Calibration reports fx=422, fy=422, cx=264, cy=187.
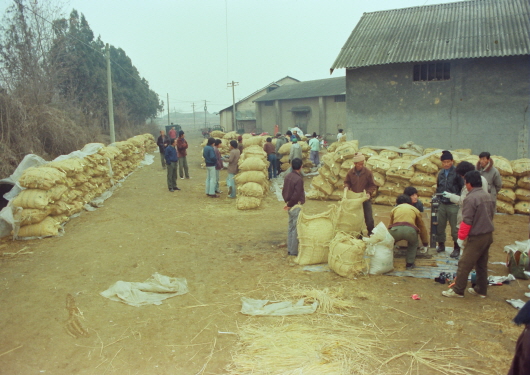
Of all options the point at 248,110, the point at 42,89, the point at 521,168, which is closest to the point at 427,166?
the point at 521,168

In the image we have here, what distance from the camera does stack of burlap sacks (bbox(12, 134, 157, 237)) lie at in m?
8.23

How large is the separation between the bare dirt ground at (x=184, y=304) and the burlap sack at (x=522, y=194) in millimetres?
938

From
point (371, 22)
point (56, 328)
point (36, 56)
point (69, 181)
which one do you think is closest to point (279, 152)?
point (371, 22)

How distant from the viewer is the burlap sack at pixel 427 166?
34.4 feet

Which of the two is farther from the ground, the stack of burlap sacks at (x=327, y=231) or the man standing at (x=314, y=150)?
the man standing at (x=314, y=150)

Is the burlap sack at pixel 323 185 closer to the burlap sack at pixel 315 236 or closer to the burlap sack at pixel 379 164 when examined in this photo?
the burlap sack at pixel 379 164

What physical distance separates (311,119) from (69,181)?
25824 mm

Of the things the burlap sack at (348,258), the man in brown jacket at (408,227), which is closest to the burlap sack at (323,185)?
the man in brown jacket at (408,227)

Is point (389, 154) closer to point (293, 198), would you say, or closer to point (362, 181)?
point (362, 181)

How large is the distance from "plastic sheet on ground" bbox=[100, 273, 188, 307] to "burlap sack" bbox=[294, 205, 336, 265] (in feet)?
6.14

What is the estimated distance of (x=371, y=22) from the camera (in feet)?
56.1

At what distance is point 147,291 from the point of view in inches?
223

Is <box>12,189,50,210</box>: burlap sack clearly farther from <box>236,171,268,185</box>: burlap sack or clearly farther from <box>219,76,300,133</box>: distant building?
<box>219,76,300,133</box>: distant building

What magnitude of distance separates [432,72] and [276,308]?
12.0 metres
